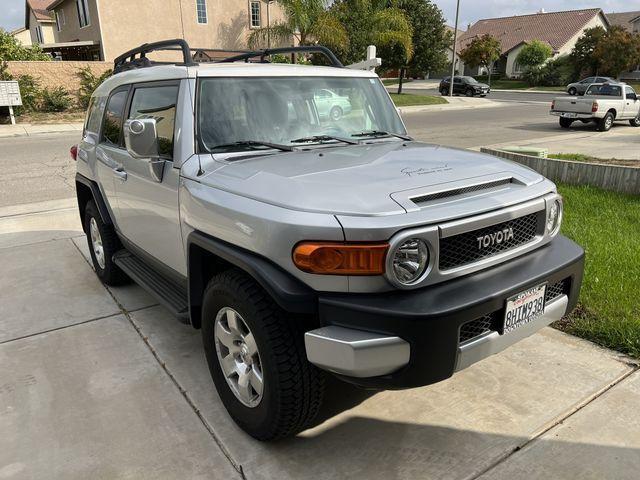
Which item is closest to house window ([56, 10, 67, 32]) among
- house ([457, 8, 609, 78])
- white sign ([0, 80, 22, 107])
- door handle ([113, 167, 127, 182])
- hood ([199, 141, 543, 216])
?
white sign ([0, 80, 22, 107])

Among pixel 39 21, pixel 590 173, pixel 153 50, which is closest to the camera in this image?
pixel 153 50

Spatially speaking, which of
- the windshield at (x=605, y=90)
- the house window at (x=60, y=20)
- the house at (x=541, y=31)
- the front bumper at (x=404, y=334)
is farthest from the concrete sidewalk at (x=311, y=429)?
the house at (x=541, y=31)

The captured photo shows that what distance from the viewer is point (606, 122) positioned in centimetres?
1809

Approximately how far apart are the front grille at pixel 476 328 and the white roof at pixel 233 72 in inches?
79.0

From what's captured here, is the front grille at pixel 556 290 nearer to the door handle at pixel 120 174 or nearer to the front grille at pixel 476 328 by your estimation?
the front grille at pixel 476 328

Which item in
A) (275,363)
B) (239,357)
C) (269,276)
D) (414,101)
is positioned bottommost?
(414,101)

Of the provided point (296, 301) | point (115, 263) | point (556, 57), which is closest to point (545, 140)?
point (115, 263)

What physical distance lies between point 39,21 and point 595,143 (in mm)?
49042

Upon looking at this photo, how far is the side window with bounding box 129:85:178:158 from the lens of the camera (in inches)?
126

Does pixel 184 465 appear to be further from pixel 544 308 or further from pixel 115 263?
pixel 115 263

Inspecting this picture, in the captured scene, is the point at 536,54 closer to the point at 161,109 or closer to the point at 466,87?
the point at 466,87

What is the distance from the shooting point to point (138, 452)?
2668 mm

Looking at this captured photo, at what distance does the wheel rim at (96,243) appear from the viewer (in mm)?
4801

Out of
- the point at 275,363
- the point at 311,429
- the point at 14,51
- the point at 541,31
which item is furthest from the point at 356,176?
the point at 541,31
